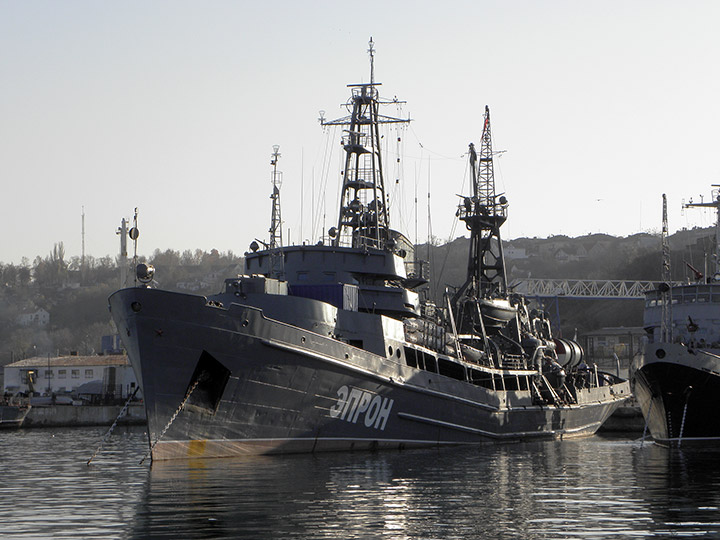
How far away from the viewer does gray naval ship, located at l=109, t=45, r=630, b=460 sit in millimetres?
23062

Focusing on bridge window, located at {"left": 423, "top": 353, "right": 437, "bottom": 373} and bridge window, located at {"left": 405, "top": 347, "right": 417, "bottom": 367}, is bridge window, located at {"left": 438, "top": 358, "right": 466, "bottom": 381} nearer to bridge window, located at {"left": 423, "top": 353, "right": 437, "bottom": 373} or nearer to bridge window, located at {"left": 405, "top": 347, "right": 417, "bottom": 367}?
bridge window, located at {"left": 423, "top": 353, "right": 437, "bottom": 373}

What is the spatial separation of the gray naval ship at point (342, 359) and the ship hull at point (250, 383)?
0.04 metres

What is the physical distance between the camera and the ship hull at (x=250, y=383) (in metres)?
22.9

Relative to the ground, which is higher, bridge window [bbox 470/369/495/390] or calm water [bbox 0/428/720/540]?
bridge window [bbox 470/369/495/390]

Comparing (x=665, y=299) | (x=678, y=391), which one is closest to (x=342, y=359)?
(x=678, y=391)

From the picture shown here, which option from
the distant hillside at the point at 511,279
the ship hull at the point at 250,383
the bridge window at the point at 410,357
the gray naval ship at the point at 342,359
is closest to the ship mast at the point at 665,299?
the gray naval ship at the point at 342,359

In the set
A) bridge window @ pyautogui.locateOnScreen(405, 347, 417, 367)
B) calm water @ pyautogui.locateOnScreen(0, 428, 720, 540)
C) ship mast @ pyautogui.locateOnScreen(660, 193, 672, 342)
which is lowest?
calm water @ pyautogui.locateOnScreen(0, 428, 720, 540)

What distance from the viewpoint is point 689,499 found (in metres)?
16.9

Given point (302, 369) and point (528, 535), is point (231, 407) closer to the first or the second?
point (302, 369)

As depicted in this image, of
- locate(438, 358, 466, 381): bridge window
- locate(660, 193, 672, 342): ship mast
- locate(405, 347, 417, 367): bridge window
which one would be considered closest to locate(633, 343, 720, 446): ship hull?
locate(660, 193, 672, 342): ship mast

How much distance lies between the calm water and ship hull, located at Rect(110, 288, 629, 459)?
2.42 feet

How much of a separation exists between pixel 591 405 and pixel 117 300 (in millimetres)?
23758

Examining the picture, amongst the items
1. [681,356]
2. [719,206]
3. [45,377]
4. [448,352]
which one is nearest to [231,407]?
[448,352]

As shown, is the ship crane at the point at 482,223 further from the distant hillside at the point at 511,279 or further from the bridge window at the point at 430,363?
the distant hillside at the point at 511,279
